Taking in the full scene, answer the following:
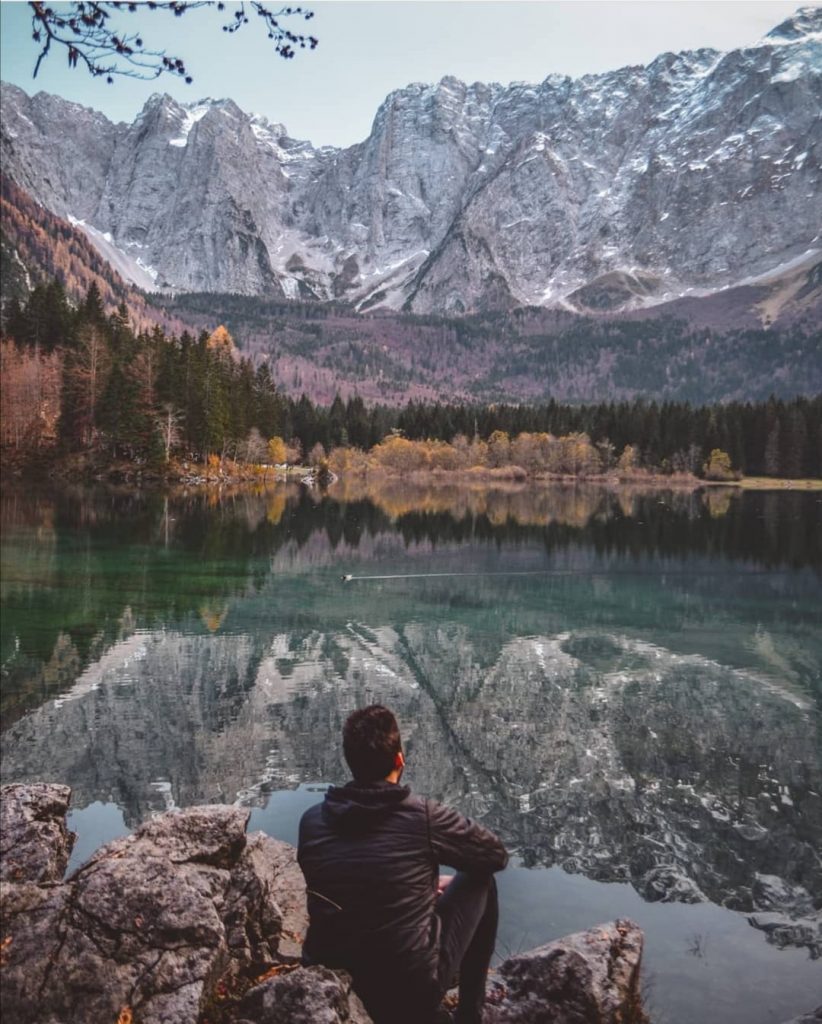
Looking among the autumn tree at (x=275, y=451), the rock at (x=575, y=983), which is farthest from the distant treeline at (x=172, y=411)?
the rock at (x=575, y=983)

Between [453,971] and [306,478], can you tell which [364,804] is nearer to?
[453,971]

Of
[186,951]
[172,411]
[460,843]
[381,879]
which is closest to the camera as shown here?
Result: [381,879]

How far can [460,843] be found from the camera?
220 inches

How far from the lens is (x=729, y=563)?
4678cm

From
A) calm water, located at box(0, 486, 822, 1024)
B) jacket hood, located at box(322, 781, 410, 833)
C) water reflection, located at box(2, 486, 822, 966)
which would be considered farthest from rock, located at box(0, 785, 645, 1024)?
water reflection, located at box(2, 486, 822, 966)

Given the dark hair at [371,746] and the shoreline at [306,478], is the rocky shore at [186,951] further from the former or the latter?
the shoreline at [306,478]

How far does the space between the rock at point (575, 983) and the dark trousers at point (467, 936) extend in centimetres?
82

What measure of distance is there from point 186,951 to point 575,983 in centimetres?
334

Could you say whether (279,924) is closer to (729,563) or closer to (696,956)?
(696,956)

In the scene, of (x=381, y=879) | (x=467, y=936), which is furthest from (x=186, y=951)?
(x=467, y=936)

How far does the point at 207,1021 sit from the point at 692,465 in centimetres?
17018

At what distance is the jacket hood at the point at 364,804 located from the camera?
5398 millimetres

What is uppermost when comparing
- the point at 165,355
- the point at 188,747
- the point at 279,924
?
the point at 165,355

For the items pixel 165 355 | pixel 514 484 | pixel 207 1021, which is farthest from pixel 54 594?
pixel 514 484
